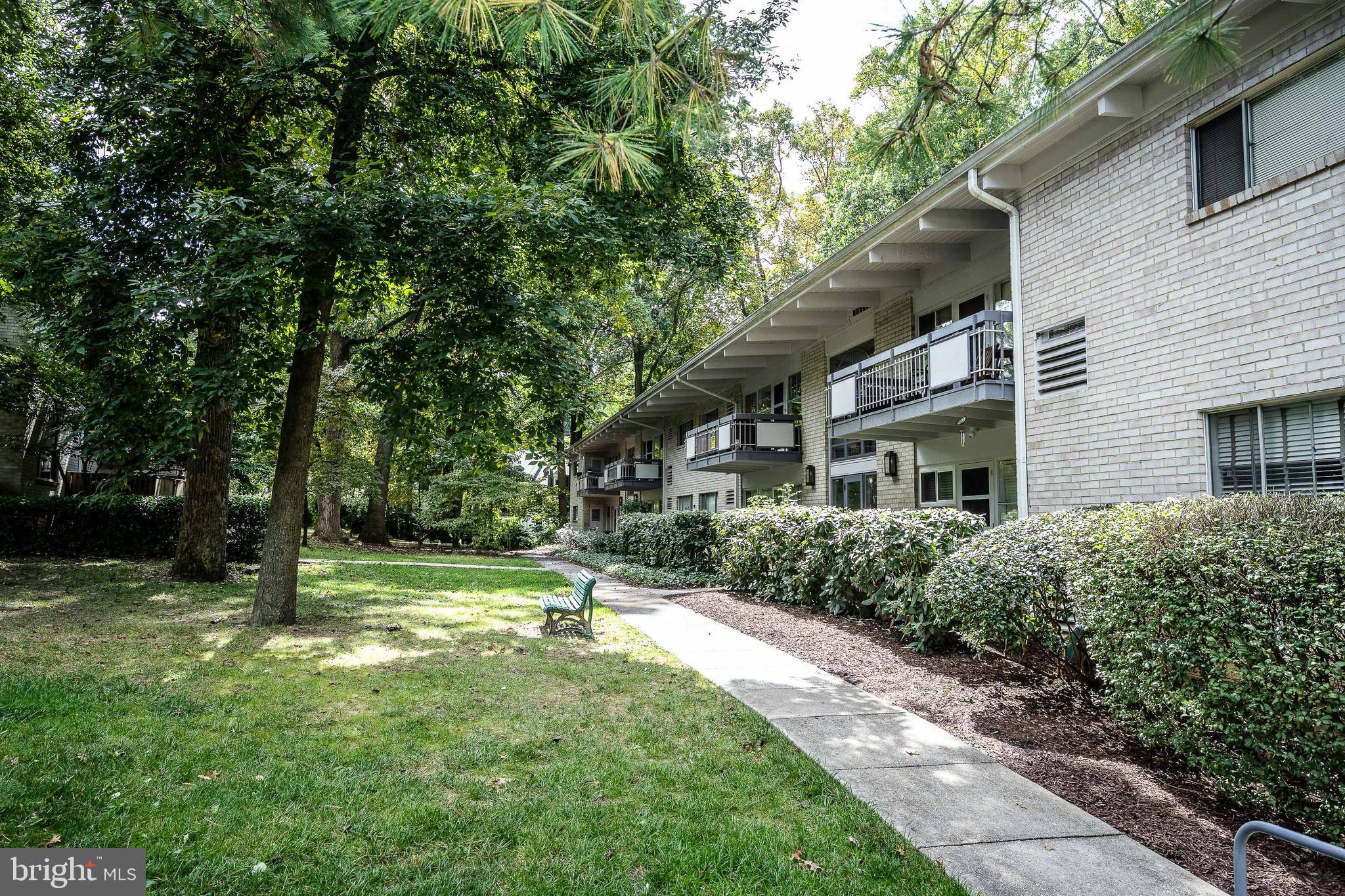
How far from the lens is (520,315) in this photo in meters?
9.06

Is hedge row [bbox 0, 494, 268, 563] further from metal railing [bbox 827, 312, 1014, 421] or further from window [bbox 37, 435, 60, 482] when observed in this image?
metal railing [bbox 827, 312, 1014, 421]

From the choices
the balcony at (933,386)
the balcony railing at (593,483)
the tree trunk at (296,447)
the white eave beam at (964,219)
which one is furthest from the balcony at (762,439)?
the balcony railing at (593,483)

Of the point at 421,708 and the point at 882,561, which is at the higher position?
the point at 882,561

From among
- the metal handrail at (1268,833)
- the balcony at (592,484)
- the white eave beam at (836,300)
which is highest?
the white eave beam at (836,300)

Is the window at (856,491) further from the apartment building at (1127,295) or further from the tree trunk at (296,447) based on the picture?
the tree trunk at (296,447)

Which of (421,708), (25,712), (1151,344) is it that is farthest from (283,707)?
(1151,344)

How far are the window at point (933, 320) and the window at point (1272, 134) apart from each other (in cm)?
A: 519

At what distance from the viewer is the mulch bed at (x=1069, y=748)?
3504mm

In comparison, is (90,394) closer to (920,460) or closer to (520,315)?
(520,315)

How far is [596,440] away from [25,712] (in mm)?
33235

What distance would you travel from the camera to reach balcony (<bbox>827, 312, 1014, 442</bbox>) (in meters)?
9.98

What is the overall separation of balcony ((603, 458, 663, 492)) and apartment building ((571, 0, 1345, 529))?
1617 cm

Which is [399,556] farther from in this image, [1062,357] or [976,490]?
[1062,357]

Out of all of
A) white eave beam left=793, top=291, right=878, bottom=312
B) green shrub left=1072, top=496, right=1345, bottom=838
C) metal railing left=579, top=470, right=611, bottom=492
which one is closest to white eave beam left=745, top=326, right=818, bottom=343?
white eave beam left=793, top=291, right=878, bottom=312
